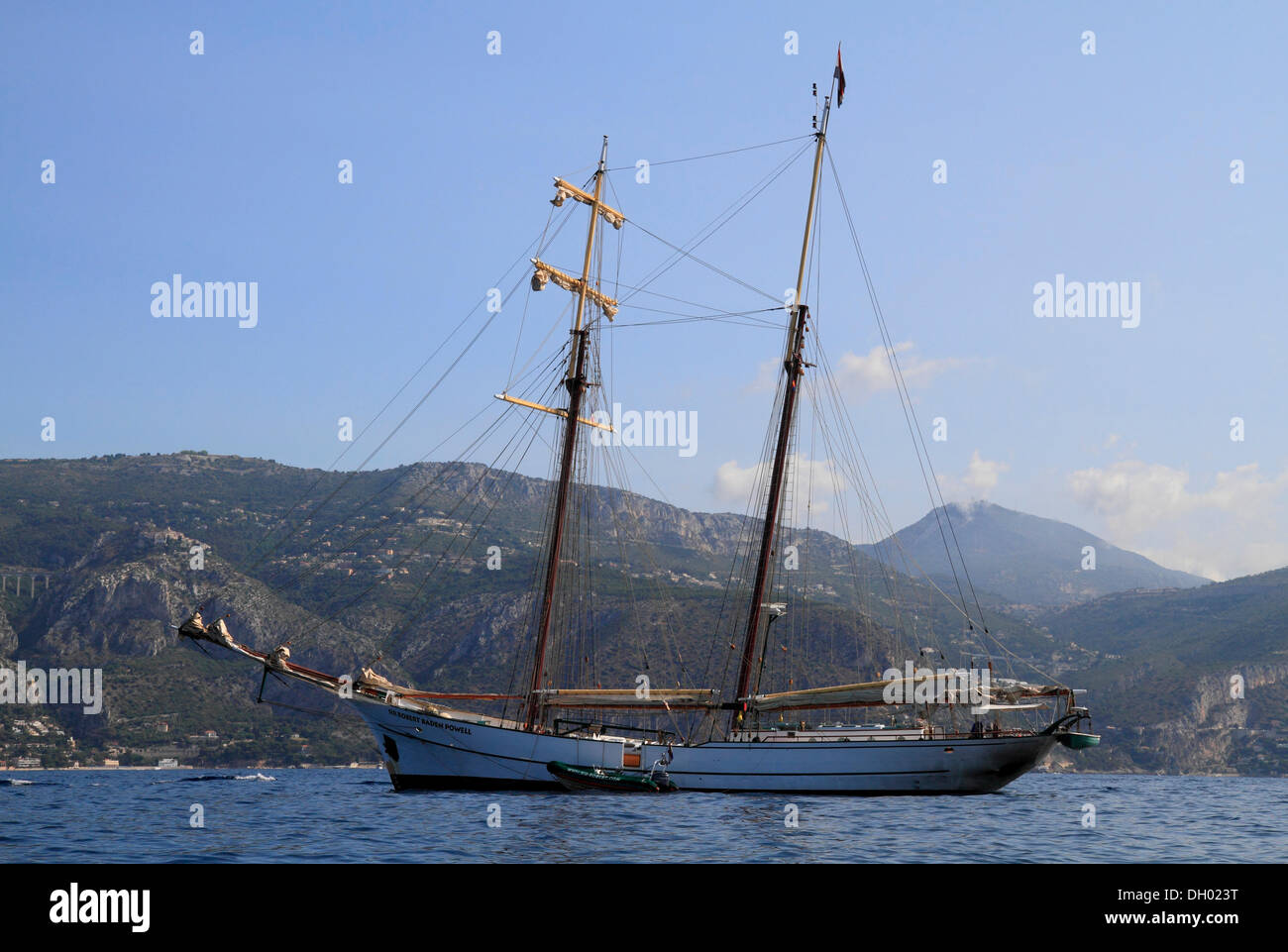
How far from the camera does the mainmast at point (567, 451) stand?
62934 mm

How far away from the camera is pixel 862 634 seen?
184 meters

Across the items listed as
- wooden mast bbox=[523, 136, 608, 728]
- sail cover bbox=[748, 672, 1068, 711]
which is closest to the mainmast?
wooden mast bbox=[523, 136, 608, 728]

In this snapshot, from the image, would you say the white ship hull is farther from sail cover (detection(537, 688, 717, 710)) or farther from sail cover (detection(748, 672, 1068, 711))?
sail cover (detection(537, 688, 717, 710))

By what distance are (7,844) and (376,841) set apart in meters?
12.0

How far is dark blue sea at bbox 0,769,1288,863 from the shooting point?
1282 inches

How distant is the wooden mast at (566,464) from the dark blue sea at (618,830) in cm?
703

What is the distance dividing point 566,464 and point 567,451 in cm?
81

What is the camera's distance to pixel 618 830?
38.3 metres

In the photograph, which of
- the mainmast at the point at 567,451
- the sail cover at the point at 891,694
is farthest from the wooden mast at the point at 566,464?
the sail cover at the point at 891,694

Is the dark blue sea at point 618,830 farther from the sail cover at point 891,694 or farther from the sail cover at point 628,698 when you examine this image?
the sail cover at point 628,698

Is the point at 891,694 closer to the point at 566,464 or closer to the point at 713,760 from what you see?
the point at 713,760
